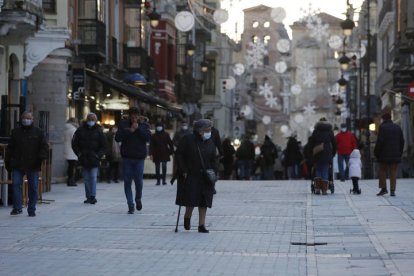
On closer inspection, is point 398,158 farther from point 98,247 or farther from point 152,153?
point 98,247

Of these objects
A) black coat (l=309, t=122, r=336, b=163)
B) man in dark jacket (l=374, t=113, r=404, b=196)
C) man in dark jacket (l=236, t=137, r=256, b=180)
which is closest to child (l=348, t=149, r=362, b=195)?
black coat (l=309, t=122, r=336, b=163)

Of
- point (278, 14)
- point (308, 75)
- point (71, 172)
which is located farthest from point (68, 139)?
point (308, 75)

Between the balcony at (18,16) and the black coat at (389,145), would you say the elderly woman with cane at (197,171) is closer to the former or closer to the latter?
the black coat at (389,145)

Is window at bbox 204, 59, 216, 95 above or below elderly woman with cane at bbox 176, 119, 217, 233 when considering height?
above

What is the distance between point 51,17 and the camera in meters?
36.2

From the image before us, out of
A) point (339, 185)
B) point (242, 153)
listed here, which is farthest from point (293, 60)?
point (339, 185)

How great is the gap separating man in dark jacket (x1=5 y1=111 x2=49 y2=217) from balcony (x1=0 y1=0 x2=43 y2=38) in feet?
28.0

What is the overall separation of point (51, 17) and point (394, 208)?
55.7 feet

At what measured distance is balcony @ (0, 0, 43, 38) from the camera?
94.1 ft

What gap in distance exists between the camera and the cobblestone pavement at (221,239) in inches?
507

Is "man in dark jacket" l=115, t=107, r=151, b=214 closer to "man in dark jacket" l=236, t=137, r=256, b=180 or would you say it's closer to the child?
the child

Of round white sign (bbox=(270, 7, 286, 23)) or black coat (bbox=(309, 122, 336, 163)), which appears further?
round white sign (bbox=(270, 7, 286, 23))

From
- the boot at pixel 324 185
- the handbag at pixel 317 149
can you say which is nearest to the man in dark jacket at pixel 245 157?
the handbag at pixel 317 149

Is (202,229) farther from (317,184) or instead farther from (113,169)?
(113,169)
